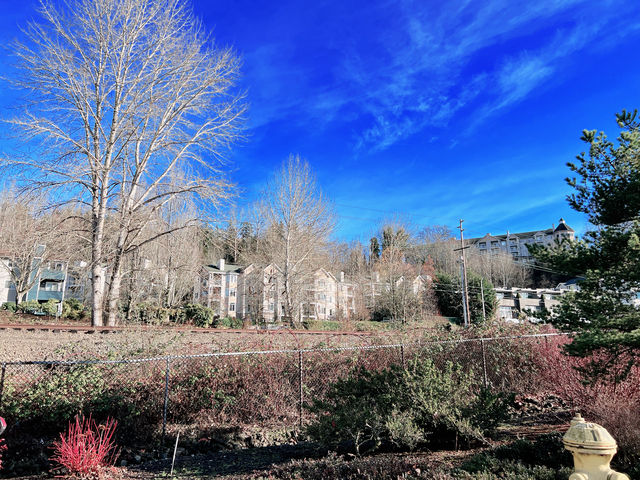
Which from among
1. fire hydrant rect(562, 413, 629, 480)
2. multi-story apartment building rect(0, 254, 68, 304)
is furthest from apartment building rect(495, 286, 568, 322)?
multi-story apartment building rect(0, 254, 68, 304)

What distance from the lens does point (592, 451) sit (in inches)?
108

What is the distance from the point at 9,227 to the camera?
31.5 metres

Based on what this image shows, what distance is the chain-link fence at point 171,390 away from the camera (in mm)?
6684

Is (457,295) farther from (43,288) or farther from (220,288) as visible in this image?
(43,288)

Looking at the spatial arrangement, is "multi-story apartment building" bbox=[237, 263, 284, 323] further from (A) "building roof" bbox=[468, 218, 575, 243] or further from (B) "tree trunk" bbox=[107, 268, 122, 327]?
(A) "building roof" bbox=[468, 218, 575, 243]

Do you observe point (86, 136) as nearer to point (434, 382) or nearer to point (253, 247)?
point (434, 382)

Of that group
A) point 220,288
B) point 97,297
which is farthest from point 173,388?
point 220,288

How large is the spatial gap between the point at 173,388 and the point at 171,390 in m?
0.05

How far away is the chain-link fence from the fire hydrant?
3.02 m

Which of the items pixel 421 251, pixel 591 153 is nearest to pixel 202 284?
pixel 421 251

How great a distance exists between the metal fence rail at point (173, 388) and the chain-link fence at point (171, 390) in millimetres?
15

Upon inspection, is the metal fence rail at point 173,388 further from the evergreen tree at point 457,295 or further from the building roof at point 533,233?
the building roof at point 533,233

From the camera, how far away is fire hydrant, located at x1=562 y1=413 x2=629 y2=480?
273cm

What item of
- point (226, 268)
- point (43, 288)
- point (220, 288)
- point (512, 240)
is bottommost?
point (220, 288)
